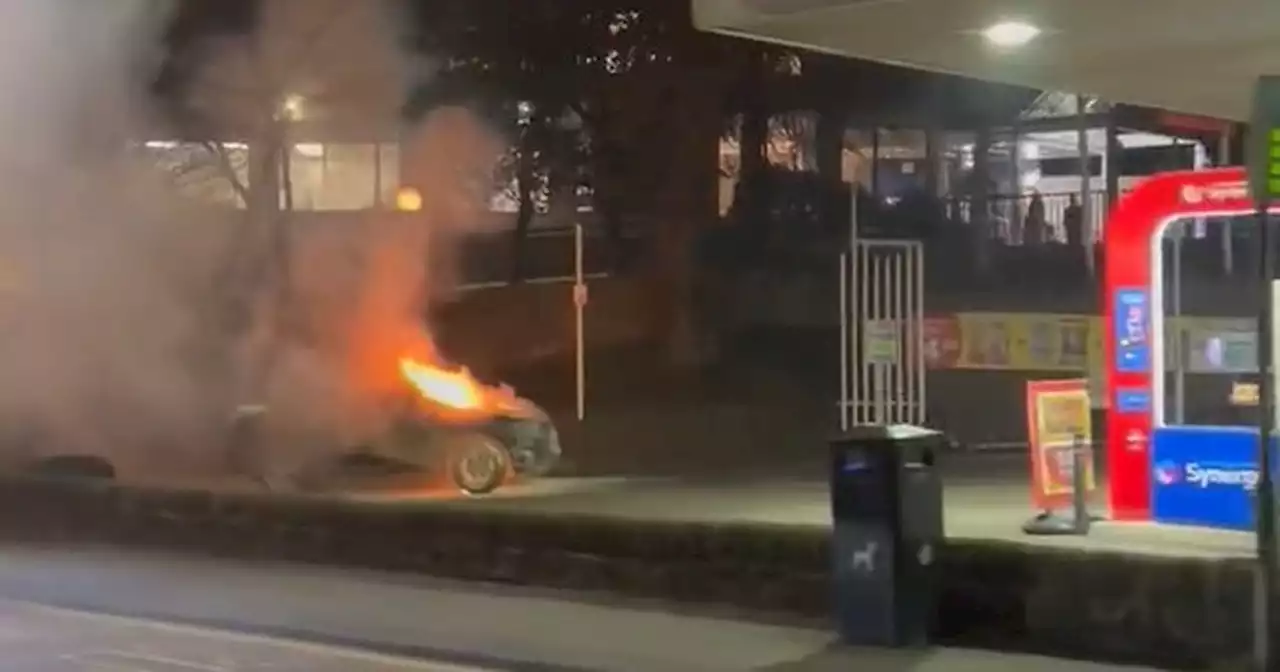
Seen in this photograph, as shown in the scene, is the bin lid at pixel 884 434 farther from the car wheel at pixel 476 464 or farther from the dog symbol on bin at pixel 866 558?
the car wheel at pixel 476 464

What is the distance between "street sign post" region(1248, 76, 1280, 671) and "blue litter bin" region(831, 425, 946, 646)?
81.8 inches

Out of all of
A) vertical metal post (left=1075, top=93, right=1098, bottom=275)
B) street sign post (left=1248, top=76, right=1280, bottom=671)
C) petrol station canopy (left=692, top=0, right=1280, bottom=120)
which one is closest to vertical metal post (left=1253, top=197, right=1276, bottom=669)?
street sign post (left=1248, top=76, right=1280, bottom=671)

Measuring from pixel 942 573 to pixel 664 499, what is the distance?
842 centimetres

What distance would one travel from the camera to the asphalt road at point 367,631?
1183 cm

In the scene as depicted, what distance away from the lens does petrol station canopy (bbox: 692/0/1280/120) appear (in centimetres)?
1126

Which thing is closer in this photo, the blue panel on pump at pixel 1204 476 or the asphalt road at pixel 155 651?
the asphalt road at pixel 155 651

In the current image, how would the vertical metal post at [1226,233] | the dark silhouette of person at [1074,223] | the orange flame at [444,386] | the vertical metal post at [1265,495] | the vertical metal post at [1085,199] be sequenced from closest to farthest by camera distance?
the vertical metal post at [1265,495] < the orange flame at [444,386] < the vertical metal post at [1226,233] < the vertical metal post at [1085,199] < the dark silhouette of person at [1074,223]

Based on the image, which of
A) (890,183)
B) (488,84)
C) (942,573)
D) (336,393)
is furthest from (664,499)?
(890,183)

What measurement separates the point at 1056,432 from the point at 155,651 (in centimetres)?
700

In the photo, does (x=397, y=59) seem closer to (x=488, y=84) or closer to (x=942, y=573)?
(x=488, y=84)

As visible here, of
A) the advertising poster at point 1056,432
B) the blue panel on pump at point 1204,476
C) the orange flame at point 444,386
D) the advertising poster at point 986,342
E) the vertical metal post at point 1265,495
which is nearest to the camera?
the vertical metal post at point 1265,495

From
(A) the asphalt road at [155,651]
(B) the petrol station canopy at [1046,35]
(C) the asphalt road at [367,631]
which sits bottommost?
(A) the asphalt road at [155,651]

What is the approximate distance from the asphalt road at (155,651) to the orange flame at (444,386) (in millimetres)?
8266

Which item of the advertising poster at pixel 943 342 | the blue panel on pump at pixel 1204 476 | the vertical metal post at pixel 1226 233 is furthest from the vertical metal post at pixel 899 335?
the blue panel on pump at pixel 1204 476
